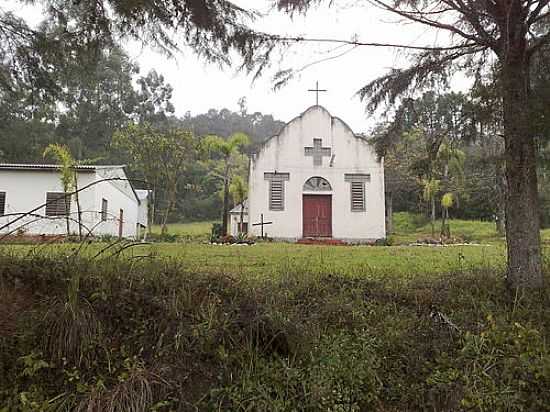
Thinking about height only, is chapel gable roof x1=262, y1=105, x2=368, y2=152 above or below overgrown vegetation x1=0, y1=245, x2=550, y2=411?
above

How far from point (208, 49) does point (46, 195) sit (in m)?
13.8

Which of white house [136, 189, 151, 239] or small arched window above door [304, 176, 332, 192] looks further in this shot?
white house [136, 189, 151, 239]

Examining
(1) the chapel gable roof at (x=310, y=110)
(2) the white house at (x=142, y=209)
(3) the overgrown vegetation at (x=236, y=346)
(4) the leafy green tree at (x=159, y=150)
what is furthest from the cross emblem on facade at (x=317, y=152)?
(3) the overgrown vegetation at (x=236, y=346)

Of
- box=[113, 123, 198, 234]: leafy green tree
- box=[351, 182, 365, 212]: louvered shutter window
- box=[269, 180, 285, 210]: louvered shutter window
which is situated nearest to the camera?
box=[269, 180, 285, 210]: louvered shutter window

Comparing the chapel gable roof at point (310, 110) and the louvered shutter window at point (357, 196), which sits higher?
the chapel gable roof at point (310, 110)

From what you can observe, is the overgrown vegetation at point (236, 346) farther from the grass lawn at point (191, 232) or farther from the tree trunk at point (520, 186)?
the grass lawn at point (191, 232)

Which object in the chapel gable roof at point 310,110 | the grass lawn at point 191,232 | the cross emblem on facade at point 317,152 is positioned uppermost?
the chapel gable roof at point 310,110

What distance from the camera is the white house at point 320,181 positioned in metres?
19.5

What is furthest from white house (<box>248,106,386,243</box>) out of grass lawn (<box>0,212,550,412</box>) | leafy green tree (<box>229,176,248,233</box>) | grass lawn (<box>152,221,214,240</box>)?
grass lawn (<box>0,212,550,412</box>)

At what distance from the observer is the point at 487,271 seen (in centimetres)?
627

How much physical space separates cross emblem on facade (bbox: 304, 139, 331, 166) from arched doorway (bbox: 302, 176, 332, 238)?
A: 2.30 ft

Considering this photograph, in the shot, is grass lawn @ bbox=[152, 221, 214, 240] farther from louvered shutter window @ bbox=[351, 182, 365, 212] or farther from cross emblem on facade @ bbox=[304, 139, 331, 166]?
louvered shutter window @ bbox=[351, 182, 365, 212]

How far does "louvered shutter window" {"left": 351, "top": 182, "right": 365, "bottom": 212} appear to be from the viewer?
1975cm

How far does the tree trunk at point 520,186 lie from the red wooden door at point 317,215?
14.3 meters
